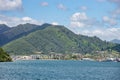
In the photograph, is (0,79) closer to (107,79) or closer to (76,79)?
(76,79)

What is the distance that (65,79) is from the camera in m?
120

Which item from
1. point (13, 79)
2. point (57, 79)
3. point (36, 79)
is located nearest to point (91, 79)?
point (57, 79)

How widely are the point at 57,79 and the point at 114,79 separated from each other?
67.7 feet

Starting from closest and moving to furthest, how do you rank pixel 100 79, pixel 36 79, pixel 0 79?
pixel 0 79, pixel 36 79, pixel 100 79

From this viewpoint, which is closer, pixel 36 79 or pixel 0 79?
pixel 0 79

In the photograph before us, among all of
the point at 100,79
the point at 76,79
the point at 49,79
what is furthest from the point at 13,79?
the point at 100,79

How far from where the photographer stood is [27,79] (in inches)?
4478

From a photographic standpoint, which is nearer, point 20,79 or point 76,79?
point 20,79

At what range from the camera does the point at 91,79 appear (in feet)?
406

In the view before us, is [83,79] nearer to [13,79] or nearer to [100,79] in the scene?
[100,79]

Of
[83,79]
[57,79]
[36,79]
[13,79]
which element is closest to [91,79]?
[83,79]

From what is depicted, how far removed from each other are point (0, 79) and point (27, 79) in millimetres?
9661

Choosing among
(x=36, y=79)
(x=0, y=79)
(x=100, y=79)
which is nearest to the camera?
(x=0, y=79)

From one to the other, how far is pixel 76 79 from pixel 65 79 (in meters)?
4.34
